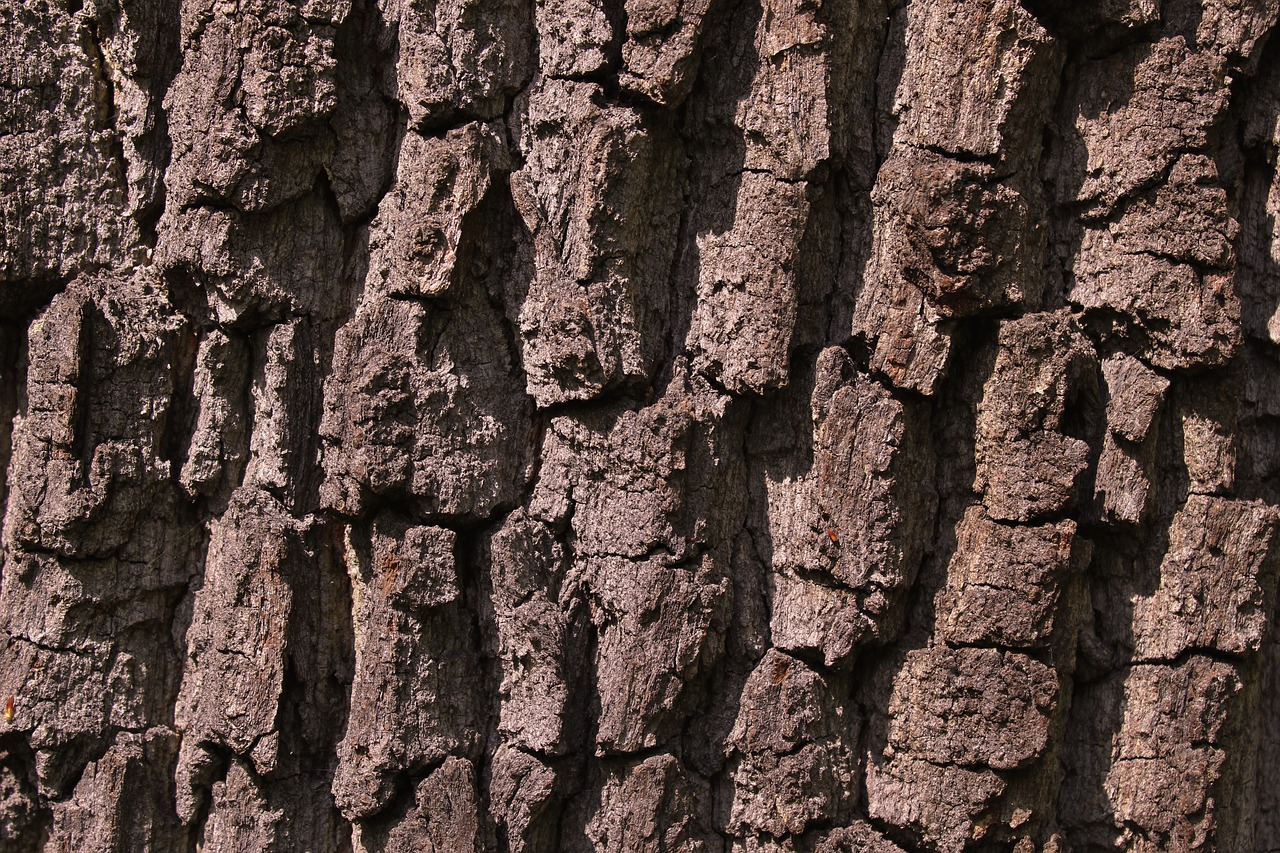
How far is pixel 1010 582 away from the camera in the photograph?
170 cm

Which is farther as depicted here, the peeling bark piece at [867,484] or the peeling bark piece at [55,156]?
the peeling bark piece at [55,156]

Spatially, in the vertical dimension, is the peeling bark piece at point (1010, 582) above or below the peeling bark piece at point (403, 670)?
above

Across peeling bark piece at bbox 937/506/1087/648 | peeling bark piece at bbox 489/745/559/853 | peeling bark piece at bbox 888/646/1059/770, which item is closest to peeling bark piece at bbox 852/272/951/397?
peeling bark piece at bbox 937/506/1087/648

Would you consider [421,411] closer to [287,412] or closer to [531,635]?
[287,412]

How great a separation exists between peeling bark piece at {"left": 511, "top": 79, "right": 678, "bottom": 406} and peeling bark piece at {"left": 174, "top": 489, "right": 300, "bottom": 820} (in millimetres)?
548

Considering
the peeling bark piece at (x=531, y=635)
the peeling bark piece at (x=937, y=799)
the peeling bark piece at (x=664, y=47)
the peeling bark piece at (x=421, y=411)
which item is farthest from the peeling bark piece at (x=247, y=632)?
the peeling bark piece at (x=937, y=799)

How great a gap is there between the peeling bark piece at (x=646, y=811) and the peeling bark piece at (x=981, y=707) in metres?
0.43

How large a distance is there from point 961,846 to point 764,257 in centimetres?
111

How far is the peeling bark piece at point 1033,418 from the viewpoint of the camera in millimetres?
1689

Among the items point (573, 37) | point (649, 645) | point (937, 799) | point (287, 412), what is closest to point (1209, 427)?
point (937, 799)

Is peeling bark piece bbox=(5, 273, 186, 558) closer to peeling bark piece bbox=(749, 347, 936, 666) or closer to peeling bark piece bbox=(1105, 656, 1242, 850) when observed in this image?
peeling bark piece bbox=(749, 347, 936, 666)

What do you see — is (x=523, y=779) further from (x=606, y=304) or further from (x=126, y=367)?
(x=126, y=367)

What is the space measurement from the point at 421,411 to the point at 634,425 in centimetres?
38

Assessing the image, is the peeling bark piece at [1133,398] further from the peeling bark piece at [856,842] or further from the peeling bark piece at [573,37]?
the peeling bark piece at [573,37]
